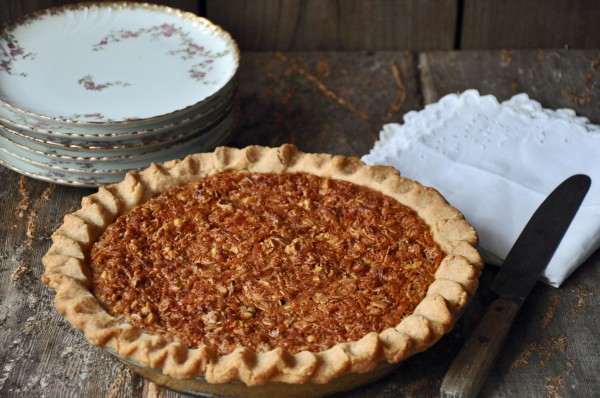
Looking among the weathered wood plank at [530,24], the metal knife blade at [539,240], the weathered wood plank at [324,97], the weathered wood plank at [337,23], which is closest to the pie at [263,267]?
the metal knife blade at [539,240]

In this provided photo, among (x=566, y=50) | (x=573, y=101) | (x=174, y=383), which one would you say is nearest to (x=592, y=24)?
(x=566, y=50)

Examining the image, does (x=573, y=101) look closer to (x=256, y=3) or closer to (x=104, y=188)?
(x=256, y=3)

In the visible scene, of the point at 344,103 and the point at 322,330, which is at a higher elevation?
the point at 322,330

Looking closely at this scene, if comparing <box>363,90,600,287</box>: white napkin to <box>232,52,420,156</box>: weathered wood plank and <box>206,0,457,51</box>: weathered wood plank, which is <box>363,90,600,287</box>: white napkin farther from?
<box>206,0,457,51</box>: weathered wood plank

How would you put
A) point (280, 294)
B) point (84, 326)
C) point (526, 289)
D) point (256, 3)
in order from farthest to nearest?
point (256, 3), point (526, 289), point (280, 294), point (84, 326)

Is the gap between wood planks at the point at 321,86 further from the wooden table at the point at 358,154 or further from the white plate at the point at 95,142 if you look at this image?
the white plate at the point at 95,142

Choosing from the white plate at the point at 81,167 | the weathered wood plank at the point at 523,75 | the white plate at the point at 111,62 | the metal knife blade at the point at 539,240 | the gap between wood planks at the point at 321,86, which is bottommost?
the gap between wood planks at the point at 321,86

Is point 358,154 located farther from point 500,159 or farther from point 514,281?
point 514,281
